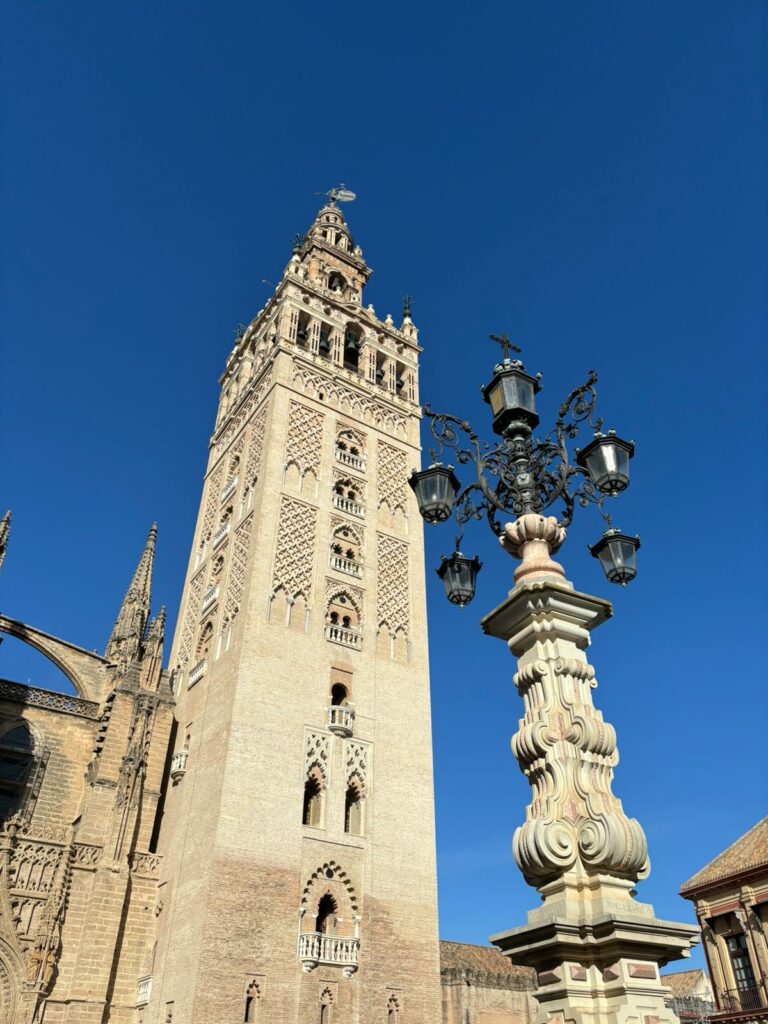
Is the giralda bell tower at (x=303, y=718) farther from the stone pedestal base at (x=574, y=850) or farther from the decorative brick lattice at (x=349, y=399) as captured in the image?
the stone pedestal base at (x=574, y=850)

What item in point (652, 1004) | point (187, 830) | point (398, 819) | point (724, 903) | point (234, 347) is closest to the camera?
point (652, 1004)

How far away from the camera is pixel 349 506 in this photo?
989 inches

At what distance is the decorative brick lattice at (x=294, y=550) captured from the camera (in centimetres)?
2188

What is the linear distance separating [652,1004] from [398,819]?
16407 mm

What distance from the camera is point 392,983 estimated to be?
58.1 feet

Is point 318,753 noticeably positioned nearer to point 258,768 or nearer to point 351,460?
point 258,768

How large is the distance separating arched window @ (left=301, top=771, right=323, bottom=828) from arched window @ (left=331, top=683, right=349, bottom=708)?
2302 mm

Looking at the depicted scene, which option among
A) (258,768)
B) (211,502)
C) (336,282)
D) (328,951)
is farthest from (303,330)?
(328,951)

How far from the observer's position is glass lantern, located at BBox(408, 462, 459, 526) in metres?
7.29

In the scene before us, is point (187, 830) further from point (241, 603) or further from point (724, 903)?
point (724, 903)

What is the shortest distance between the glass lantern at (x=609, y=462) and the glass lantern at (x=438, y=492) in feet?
4.07

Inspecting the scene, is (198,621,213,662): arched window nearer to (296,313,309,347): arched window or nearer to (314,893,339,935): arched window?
(314,893,339,935): arched window

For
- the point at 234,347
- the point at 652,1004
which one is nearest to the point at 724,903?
the point at 652,1004

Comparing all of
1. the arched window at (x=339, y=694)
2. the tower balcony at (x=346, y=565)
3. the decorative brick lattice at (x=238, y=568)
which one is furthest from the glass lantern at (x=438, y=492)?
the tower balcony at (x=346, y=565)
